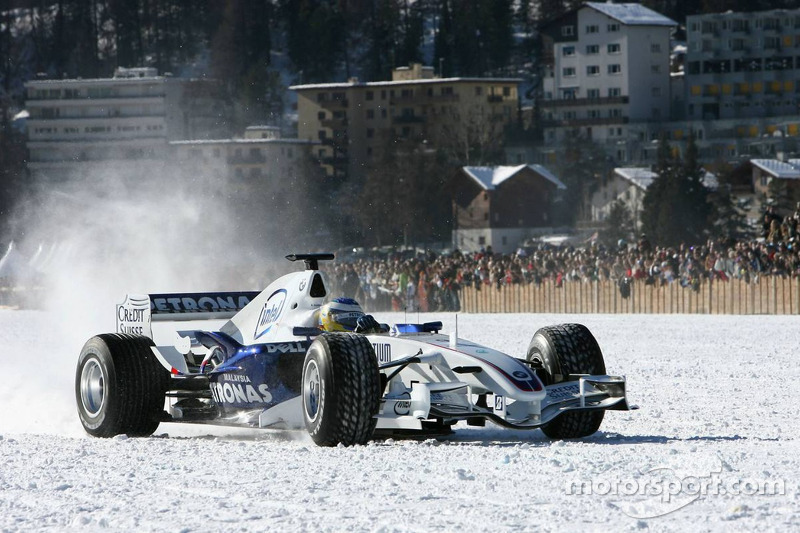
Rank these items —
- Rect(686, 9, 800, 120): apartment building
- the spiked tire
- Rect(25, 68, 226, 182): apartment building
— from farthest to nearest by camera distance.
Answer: Rect(25, 68, 226, 182): apartment building → Rect(686, 9, 800, 120): apartment building → the spiked tire

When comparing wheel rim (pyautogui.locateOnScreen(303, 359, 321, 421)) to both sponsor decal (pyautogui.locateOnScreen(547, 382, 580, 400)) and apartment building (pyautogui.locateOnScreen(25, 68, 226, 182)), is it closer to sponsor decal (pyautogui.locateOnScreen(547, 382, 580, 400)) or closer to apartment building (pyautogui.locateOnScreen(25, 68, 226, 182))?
sponsor decal (pyautogui.locateOnScreen(547, 382, 580, 400))

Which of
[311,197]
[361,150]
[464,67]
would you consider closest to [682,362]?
[311,197]

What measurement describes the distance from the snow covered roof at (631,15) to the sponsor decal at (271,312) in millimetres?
118400

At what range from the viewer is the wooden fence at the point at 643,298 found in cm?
3209

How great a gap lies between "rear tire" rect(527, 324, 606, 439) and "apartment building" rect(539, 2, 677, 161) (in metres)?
114

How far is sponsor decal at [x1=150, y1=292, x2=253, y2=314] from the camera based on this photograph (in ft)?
44.7

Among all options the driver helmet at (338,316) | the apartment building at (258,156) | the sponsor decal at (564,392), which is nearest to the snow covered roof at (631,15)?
the apartment building at (258,156)

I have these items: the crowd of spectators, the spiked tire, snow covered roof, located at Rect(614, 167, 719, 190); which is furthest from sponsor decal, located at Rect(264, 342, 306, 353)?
snow covered roof, located at Rect(614, 167, 719, 190)

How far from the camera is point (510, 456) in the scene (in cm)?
947

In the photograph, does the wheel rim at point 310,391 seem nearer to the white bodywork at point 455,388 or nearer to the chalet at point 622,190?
the white bodywork at point 455,388

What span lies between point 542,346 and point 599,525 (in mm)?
4423

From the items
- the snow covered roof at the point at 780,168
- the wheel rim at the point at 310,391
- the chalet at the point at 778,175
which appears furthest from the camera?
the snow covered roof at the point at 780,168

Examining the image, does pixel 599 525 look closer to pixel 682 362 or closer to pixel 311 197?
pixel 682 362

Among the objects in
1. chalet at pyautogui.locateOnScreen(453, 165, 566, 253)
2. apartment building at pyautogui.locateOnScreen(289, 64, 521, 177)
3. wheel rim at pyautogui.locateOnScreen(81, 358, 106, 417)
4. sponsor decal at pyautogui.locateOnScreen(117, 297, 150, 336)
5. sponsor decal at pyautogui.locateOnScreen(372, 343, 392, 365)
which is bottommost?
wheel rim at pyautogui.locateOnScreen(81, 358, 106, 417)
